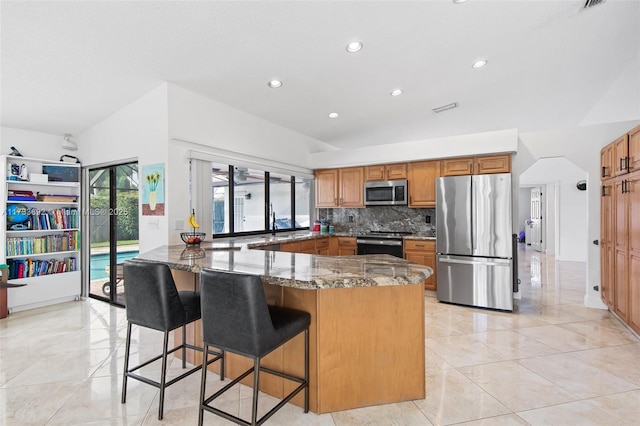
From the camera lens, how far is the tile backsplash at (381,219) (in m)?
5.18

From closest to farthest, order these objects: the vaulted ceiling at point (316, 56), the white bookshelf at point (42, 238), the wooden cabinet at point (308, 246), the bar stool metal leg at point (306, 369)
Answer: the bar stool metal leg at point (306, 369) → the vaulted ceiling at point (316, 56) → the white bookshelf at point (42, 238) → the wooden cabinet at point (308, 246)

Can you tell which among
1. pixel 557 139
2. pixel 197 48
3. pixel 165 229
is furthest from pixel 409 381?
pixel 557 139

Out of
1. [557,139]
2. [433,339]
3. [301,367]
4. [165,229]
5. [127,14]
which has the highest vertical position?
[127,14]

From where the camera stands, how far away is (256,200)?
4969mm

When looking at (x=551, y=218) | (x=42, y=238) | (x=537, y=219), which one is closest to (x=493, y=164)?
(x=551, y=218)

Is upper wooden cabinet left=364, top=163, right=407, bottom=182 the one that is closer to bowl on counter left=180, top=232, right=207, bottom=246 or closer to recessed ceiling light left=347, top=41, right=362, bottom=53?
recessed ceiling light left=347, top=41, right=362, bottom=53

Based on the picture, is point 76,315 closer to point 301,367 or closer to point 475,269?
point 301,367

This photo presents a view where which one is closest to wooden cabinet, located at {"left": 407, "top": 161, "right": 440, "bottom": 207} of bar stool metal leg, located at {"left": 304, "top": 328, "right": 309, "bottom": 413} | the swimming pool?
bar stool metal leg, located at {"left": 304, "top": 328, "right": 309, "bottom": 413}

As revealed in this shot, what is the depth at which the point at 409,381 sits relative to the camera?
2031 mm

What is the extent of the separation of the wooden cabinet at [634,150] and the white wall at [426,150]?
3.81 feet

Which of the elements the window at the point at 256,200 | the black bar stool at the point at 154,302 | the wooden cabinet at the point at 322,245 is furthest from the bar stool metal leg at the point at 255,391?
the wooden cabinet at the point at 322,245

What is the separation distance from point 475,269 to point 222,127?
3.77 metres

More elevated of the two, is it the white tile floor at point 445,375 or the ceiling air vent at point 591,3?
the ceiling air vent at point 591,3

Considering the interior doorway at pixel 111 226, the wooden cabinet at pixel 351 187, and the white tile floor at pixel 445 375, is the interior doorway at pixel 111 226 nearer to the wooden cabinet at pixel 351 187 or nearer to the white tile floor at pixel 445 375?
the white tile floor at pixel 445 375
